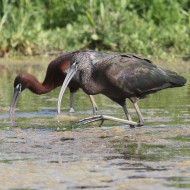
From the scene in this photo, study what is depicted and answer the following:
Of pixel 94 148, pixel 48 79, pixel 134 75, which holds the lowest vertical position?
pixel 94 148

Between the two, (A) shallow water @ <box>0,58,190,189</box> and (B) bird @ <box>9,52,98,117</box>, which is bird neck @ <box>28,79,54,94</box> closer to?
(B) bird @ <box>9,52,98,117</box>

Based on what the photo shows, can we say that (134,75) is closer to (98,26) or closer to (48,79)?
(48,79)

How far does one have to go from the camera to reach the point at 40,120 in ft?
34.3

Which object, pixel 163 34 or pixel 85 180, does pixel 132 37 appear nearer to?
pixel 163 34

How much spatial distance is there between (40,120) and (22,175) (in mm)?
3652

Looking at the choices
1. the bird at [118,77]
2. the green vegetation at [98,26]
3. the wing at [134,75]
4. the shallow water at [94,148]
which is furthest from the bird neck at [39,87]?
the green vegetation at [98,26]

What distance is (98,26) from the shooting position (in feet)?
57.3

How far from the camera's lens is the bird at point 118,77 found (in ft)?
31.3

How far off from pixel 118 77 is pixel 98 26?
799 centimetres

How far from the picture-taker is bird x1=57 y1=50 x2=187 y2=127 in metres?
9.53

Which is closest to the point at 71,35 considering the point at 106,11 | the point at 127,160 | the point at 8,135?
the point at 106,11

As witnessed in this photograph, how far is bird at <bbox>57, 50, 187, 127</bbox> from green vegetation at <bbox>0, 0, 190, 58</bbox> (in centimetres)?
710

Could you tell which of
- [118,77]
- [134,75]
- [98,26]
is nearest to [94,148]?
[118,77]

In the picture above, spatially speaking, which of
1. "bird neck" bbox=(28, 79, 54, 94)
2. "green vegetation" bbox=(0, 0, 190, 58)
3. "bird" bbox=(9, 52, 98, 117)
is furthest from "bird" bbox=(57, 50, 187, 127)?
"green vegetation" bbox=(0, 0, 190, 58)
